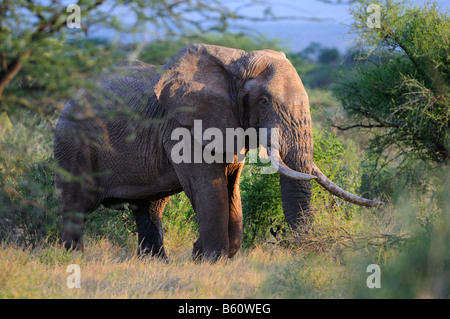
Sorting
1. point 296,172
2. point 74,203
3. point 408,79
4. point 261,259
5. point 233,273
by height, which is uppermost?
point 408,79

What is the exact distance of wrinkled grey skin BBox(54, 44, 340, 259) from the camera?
6023mm

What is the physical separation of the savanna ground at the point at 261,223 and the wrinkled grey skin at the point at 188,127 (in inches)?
13.9

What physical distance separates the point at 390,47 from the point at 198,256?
4.06 meters

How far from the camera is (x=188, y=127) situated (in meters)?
6.56

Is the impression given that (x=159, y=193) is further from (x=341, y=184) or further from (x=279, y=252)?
(x=341, y=184)

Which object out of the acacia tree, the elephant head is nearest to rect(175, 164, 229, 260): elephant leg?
the elephant head

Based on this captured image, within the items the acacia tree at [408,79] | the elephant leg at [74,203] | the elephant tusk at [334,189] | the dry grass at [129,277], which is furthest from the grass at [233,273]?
the acacia tree at [408,79]

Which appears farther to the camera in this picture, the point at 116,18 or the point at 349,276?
the point at 349,276

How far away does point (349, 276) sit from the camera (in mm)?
5391

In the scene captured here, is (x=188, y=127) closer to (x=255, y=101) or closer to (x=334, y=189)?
(x=255, y=101)

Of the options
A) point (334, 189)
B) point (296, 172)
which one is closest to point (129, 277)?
point (296, 172)

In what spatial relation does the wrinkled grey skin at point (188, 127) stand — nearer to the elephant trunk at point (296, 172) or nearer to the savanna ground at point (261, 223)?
the elephant trunk at point (296, 172)

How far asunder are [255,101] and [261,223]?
7.80ft
